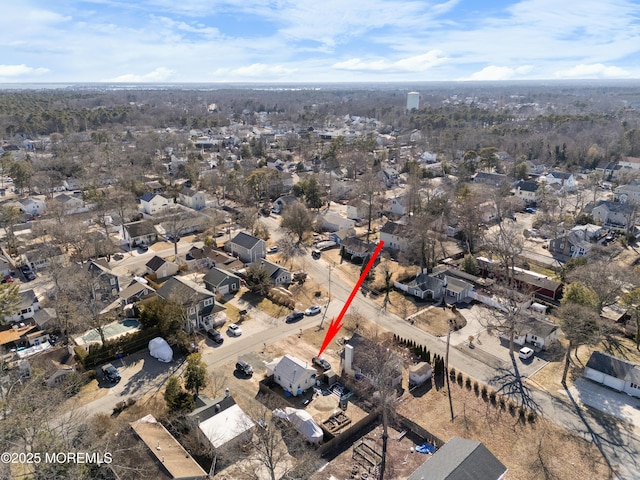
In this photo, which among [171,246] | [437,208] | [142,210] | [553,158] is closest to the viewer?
[171,246]

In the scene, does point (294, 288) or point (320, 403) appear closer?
point (320, 403)

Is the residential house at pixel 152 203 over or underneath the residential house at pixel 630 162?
underneath

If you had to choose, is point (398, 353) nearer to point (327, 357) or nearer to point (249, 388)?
point (327, 357)

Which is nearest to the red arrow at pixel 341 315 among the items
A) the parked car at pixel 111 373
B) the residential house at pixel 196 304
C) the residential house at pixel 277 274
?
the residential house at pixel 277 274

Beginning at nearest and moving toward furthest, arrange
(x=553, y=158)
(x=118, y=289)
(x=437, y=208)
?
(x=118, y=289)
(x=437, y=208)
(x=553, y=158)

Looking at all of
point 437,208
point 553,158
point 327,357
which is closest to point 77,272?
point 327,357

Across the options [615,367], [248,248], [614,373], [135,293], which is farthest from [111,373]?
[615,367]

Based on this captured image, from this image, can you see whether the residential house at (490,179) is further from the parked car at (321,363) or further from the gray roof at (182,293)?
the gray roof at (182,293)
